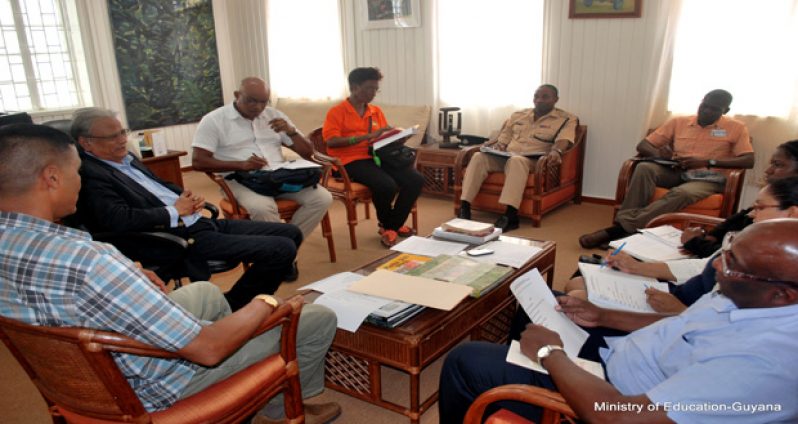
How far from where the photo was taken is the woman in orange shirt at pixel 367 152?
11.4 feet

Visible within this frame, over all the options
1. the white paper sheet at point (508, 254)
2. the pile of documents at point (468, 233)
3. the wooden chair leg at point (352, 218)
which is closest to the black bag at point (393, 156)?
the wooden chair leg at point (352, 218)

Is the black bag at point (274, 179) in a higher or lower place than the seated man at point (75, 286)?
Result: lower

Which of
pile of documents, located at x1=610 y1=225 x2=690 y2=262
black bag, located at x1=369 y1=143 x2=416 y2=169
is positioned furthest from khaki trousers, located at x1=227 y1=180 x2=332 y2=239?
pile of documents, located at x1=610 y1=225 x2=690 y2=262

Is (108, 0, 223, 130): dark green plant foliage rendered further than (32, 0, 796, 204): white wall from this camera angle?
Yes

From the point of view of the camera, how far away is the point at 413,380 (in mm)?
1646

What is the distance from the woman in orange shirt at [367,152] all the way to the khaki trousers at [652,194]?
4.59ft

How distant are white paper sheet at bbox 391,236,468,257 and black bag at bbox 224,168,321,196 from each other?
0.91 meters

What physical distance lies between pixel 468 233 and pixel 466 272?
15.9 inches

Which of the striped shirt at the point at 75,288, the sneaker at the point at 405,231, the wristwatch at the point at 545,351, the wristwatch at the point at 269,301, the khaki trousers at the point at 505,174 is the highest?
the striped shirt at the point at 75,288

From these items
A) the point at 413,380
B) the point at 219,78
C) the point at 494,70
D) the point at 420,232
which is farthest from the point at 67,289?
the point at 219,78

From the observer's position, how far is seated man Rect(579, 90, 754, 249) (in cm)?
333

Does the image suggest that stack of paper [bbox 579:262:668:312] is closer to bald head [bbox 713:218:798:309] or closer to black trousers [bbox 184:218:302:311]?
bald head [bbox 713:218:798:309]

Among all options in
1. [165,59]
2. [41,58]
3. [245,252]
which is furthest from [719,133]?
[41,58]

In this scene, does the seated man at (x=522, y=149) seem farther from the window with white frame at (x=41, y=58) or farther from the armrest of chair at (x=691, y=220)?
the window with white frame at (x=41, y=58)
